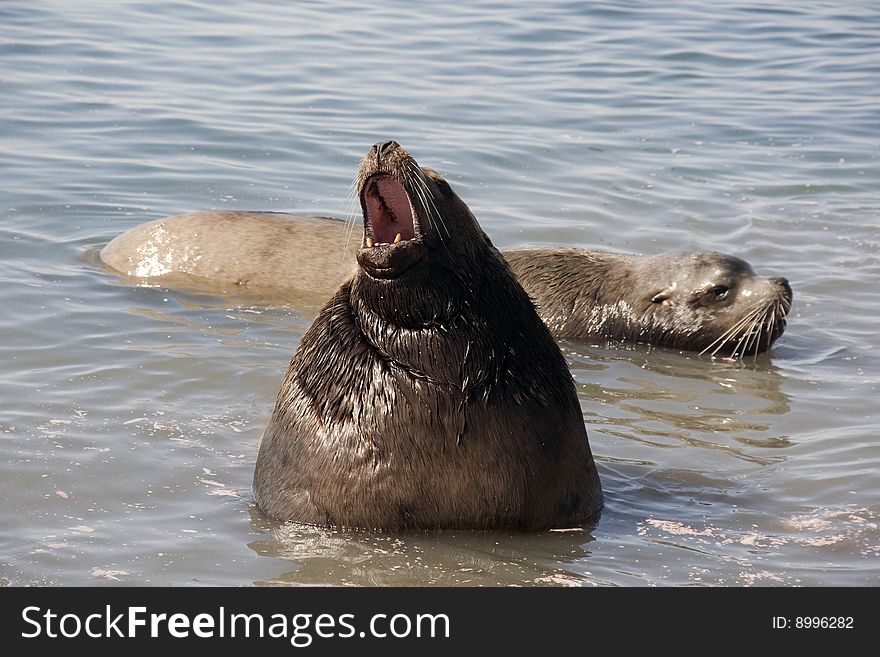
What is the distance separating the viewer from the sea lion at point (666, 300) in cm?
922

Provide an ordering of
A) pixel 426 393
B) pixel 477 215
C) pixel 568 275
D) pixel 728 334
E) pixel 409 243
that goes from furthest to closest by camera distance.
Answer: pixel 477 215
pixel 568 275
pixel 728 334
pixel 426 393
pixel 409 243

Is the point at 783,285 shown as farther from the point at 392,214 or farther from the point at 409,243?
the point at 409,243

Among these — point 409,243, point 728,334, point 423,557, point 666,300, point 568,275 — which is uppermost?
point 409,243

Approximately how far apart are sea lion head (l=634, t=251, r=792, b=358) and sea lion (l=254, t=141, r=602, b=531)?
147 inches

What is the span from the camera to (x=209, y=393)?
301 inches

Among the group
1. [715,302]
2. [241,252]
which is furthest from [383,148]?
[241,252]

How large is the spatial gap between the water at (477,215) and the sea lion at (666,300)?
195 mm

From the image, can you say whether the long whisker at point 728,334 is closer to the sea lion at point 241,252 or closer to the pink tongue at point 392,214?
the sea lion at point 241,252

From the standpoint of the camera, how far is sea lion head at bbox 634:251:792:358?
9.17 meters

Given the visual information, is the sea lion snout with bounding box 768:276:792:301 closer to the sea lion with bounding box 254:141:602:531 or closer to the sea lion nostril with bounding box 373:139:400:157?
the sea lion with bounding box 254:141:602:531

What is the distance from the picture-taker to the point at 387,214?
557 cm

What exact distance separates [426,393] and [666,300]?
169 inches
